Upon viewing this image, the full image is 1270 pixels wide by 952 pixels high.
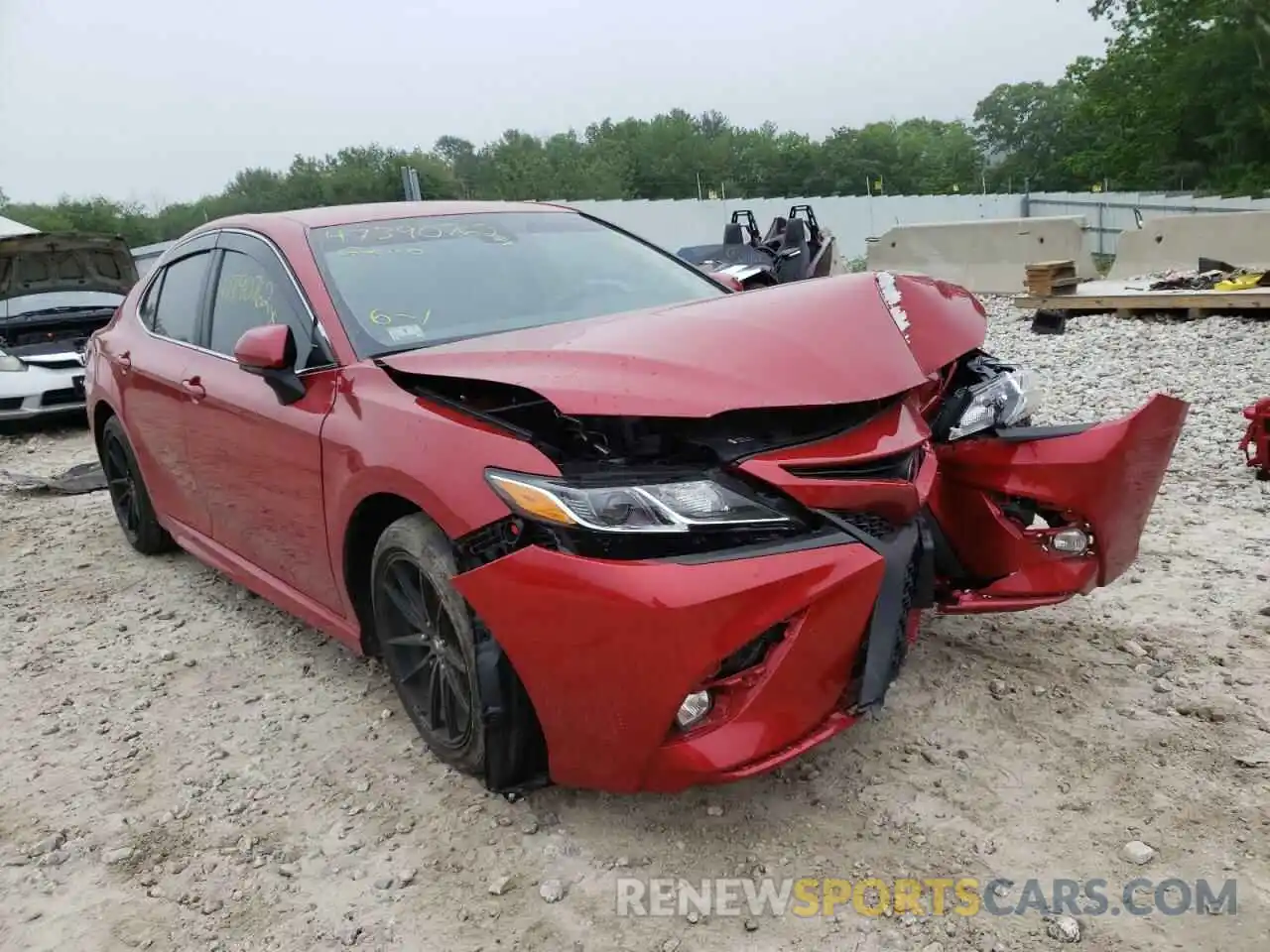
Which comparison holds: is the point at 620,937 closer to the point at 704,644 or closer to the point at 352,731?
the point at 704,644

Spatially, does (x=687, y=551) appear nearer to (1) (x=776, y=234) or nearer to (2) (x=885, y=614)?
(2) (x=885, y=614)

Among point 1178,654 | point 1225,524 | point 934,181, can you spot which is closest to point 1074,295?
point 1225,524

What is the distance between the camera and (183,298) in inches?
165

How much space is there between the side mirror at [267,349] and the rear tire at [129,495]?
79.4 inches

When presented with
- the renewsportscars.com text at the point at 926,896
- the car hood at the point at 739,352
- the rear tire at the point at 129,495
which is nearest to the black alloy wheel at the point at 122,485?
the rear tire at the point at 129,495

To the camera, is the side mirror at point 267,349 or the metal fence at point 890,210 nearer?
the side mirror at point 267,349

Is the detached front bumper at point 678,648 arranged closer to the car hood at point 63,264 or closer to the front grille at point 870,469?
the front grille at point 870,469

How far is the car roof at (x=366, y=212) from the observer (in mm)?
3586

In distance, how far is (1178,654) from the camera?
10.8 ft

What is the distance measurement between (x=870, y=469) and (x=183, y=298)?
314cm

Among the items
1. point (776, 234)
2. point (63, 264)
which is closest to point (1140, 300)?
point (776, 234)

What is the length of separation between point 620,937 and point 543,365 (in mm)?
1329

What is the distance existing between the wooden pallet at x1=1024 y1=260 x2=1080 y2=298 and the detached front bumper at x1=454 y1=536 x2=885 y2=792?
9.25 metres

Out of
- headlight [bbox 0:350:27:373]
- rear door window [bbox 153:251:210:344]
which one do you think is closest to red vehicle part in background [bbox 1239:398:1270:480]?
rear door window [bbox 153:251:210:344]
